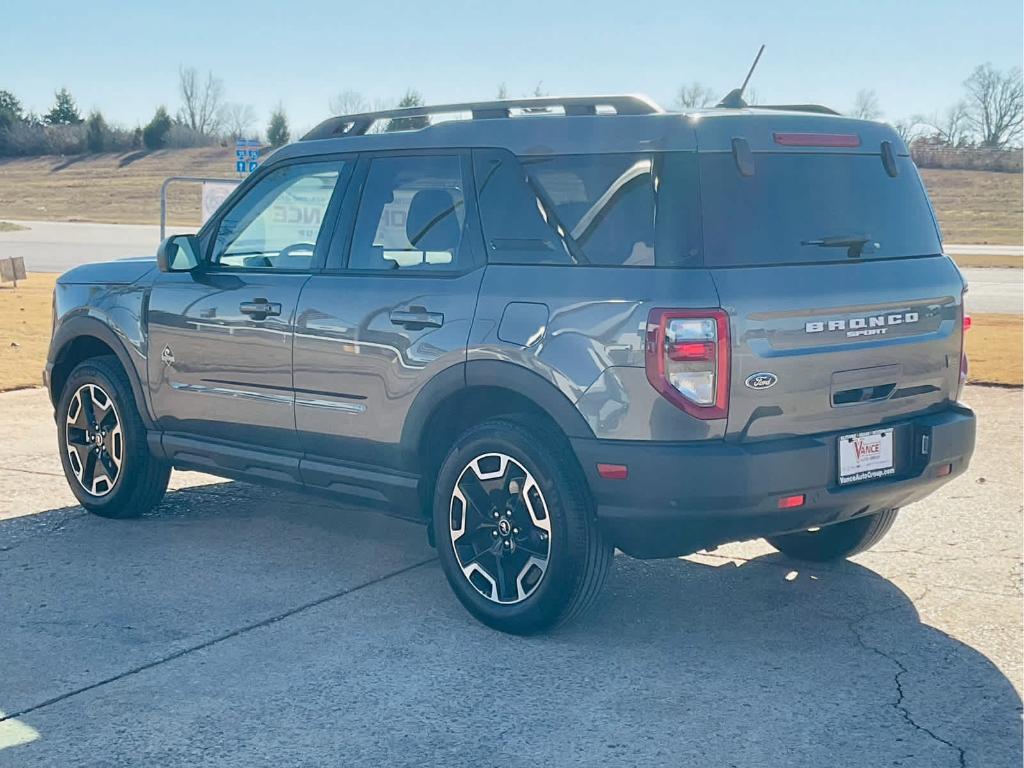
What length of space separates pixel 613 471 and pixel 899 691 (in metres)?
1.20

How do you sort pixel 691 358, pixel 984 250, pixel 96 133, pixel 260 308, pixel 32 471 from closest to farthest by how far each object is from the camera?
pixel 691 358, pixel 260 308, pixel 32 471, pixel 984 250, pixel 96 133

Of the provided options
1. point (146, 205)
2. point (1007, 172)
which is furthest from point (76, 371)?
point (1007, 172)

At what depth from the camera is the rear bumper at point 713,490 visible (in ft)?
14.3

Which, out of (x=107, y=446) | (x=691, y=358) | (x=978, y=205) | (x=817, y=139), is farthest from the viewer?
(x=978, y=205)

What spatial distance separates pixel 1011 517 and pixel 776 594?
193 centimetres

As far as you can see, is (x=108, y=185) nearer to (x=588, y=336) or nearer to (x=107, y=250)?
(x=107, y=250)

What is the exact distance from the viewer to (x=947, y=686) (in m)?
4.40

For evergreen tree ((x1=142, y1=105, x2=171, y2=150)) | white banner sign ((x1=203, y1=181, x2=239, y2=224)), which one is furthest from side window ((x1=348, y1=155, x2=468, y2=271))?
evergreen tree ((x1=142, y1=105, x2=171, y2=150))

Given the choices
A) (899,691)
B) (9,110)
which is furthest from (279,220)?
(9,110)

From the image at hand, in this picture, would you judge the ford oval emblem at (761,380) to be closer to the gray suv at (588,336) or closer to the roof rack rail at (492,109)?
the gray suv at (588,336)

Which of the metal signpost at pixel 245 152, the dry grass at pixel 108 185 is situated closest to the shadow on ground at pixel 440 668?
the metal signpost at pixel 245 152

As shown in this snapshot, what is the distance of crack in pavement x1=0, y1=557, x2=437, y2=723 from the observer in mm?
4176

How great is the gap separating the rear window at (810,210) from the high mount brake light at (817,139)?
5 centimetres

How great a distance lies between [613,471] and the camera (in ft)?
14.7
